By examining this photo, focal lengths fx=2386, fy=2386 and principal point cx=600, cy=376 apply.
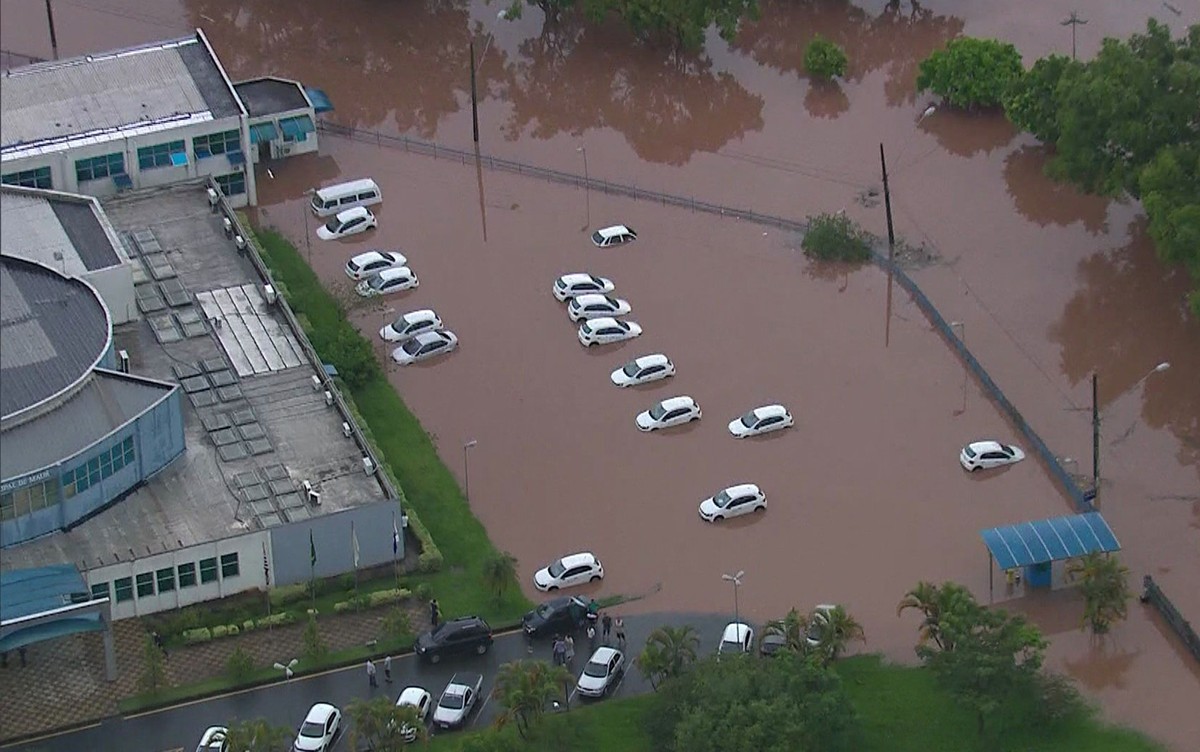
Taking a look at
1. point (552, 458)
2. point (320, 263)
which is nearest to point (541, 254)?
point (320, 263)

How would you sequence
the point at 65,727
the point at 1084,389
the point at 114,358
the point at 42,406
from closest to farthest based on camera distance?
the point at 65,727
the point at 42,406
the point at 114,358
the point at 1084,389

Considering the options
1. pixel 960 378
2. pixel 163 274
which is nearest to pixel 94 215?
pixel 163 274

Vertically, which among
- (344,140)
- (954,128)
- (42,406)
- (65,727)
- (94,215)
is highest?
(954,128)

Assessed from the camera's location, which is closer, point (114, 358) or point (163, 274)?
point (114, 358)

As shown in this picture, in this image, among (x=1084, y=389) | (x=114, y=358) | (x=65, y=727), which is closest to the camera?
(x=65, y=727)

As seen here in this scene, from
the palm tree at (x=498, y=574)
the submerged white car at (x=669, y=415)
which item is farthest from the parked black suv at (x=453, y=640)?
the submerged white car at (x=669, y=415)

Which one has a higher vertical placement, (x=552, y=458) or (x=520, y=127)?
(x=520, y=127)

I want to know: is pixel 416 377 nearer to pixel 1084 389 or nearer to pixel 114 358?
pixel 114 358
